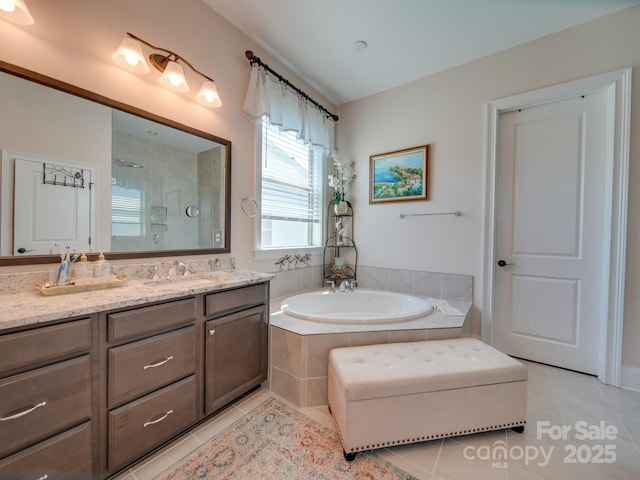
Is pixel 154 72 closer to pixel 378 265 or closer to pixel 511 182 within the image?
pixel 378 265

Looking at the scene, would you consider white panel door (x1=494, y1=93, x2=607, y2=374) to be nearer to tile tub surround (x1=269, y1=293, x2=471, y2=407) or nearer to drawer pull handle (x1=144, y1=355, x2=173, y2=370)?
tile tub surround (x1=269, y1=293, x2=471, y2=407)

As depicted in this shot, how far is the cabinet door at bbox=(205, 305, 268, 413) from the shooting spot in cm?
150

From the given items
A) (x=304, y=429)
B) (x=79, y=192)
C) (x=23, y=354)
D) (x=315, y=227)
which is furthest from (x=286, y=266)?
(x=23, y=354)

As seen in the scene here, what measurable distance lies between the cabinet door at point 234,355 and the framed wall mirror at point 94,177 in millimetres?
615

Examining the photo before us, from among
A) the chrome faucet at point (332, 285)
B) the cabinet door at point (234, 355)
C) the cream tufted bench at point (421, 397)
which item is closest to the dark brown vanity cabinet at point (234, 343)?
the cabinet door at point (234, 355)

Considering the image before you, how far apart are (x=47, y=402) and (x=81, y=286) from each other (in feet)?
1.62

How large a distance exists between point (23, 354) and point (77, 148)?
1.03m

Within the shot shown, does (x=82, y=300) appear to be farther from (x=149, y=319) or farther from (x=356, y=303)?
(x=356, y=303)

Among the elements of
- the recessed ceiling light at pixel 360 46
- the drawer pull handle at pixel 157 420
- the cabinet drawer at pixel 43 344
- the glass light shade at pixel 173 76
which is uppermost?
the recessed ceiling light at pixel 360 46

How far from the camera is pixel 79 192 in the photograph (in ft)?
4.46

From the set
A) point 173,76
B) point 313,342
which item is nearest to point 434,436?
point 313,342

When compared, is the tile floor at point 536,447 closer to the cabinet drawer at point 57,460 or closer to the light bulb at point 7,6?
the cabinet drawer at point 57,460

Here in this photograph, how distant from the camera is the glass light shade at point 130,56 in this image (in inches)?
55.4

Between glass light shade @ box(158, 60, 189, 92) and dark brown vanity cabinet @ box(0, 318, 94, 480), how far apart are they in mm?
1438
